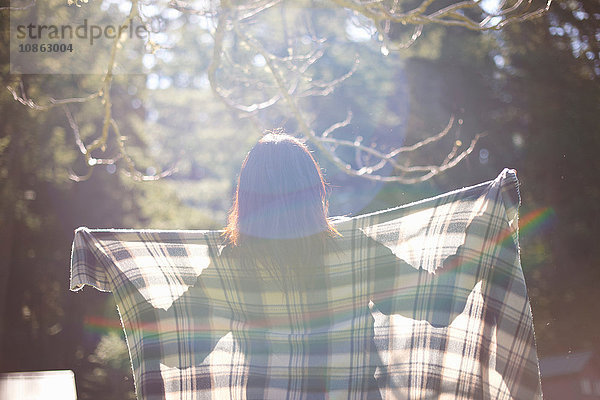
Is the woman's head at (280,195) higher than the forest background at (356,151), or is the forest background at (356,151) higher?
the forest background at (356,151)

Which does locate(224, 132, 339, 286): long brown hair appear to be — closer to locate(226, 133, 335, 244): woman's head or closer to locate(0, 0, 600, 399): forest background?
locate(226, 133, 335, 244): woman's head

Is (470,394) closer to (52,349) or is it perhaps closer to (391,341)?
(391,341)

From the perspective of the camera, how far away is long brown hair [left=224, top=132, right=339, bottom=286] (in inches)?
65.9

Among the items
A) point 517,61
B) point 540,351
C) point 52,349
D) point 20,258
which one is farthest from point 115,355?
point 517,61

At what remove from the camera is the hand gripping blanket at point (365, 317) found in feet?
5.40

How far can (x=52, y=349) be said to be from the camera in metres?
6.96

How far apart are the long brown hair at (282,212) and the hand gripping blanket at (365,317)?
0.06m

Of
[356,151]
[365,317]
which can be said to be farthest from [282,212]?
[356,151]

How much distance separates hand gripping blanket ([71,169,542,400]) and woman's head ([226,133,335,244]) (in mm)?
153

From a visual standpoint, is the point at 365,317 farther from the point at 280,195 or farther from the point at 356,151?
the point at 356,151

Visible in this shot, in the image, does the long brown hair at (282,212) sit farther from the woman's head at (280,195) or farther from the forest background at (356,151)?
the forest background at (356,151)

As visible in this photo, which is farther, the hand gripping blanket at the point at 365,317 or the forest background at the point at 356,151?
the forest background at the point at 356,151

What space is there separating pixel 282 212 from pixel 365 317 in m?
0.43

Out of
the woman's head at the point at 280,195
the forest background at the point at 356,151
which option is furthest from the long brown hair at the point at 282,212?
the forest background at the point at 356,151
